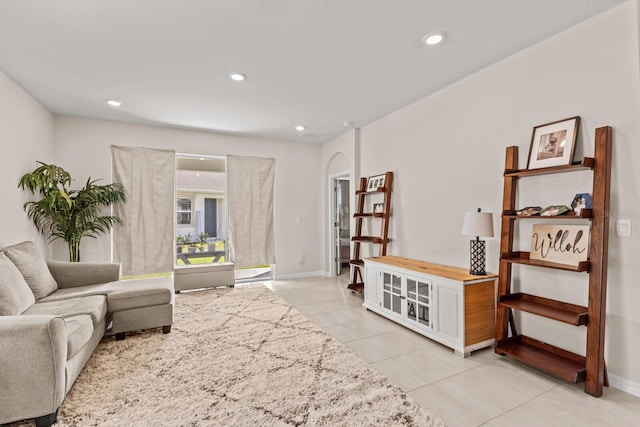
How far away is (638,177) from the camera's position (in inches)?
77.6

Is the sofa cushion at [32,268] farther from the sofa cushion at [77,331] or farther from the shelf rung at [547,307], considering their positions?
the shelf rung at [547,307]

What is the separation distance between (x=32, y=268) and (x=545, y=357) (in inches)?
176

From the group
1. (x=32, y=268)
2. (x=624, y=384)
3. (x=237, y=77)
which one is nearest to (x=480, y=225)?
(x=624, y=384)

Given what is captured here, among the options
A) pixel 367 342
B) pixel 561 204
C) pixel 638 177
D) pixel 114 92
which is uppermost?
pixel 114 92

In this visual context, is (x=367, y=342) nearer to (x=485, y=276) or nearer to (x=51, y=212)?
(x=485, y=276)

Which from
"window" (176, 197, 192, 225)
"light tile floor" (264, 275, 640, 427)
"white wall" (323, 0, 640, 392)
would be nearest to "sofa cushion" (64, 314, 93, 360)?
"light tile floor" (264, 275, 640, 427)

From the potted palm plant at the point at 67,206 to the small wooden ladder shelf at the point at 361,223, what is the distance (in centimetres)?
362

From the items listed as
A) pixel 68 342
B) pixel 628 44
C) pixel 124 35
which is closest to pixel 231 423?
pixel 68 342

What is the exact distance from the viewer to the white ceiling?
6.90ft

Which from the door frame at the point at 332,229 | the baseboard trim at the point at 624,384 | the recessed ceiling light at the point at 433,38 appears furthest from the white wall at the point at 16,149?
the baseboard trim at the point at 624,384

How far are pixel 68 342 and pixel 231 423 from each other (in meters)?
1.21

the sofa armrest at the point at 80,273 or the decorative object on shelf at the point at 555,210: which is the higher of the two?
the decorative object on shelf at the point at 555,210

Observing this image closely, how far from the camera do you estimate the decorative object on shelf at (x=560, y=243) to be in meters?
2.15

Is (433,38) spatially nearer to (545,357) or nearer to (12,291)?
(545,357)
